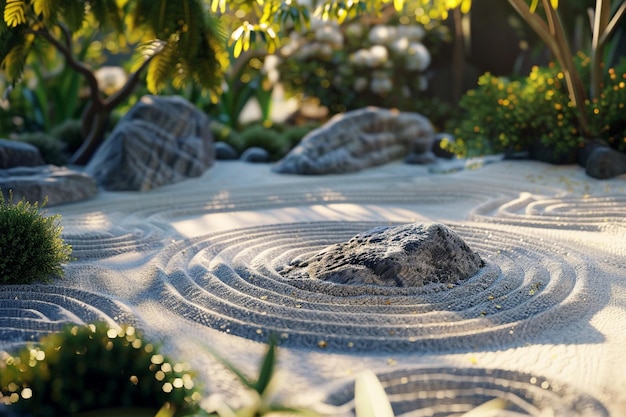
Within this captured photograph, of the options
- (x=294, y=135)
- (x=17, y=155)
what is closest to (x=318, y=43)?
(x=294, y=135)

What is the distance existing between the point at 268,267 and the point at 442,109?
10.3m

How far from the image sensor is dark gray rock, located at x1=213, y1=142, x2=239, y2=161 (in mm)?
11577

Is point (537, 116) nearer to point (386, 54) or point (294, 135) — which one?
point (294, 135)

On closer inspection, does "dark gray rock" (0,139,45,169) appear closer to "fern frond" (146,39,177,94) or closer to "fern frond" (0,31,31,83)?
"fern frond" (0,31,31,83)

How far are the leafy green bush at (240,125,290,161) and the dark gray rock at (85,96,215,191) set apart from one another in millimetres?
1766

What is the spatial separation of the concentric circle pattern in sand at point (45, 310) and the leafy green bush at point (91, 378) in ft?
2.47

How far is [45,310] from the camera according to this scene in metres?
4.33

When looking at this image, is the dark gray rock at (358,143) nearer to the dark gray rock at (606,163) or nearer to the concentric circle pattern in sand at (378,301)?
the dark gray rock at (606,163)

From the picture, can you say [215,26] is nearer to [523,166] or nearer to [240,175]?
[240,175]

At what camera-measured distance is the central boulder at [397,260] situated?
15.2ft

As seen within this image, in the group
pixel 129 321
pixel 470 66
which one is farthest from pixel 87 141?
pixel 470 66

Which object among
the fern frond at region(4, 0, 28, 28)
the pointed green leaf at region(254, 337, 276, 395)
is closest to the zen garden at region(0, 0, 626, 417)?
the pointed green leaf at region(254, 337, 276, 395)

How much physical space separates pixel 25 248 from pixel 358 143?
6.61 metres

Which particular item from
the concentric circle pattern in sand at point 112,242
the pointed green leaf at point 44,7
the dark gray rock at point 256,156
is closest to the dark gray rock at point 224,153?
the dark gray rock at point 256,156
